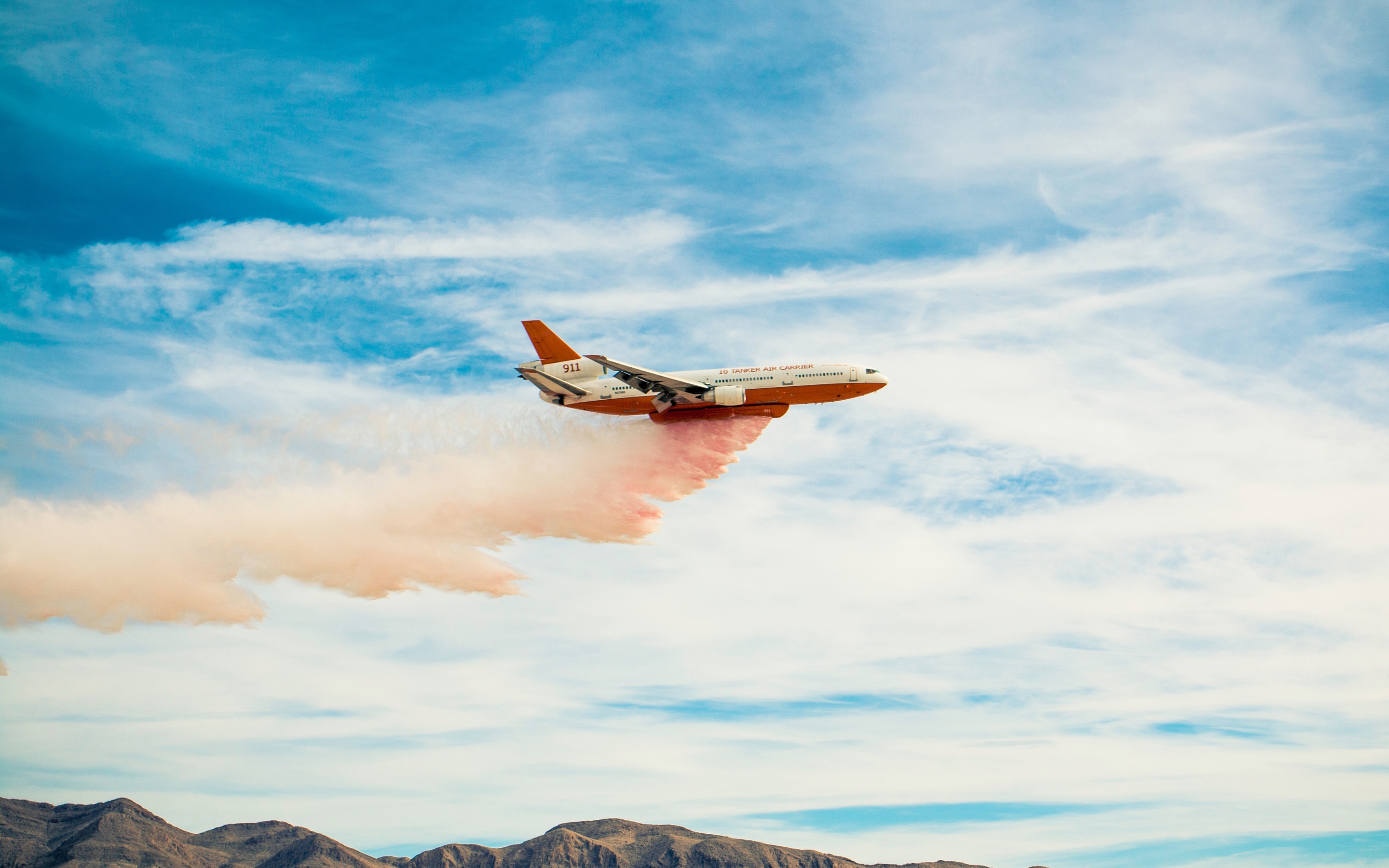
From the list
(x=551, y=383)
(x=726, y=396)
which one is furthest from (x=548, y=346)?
(x=726, y=396)

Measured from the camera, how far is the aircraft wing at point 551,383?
70125 millimetres

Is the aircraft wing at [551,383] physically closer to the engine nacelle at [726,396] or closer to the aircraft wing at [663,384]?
the aircraft wing at [663,384]

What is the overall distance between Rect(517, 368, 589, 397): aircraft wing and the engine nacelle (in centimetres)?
854

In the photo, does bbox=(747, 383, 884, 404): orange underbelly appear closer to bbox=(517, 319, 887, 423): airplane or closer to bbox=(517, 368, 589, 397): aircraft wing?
bbox=(517, 319, 887, 423): airplane

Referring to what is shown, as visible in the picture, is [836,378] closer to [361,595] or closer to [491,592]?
[491,592]

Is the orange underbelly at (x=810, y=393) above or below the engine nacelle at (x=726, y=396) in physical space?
above

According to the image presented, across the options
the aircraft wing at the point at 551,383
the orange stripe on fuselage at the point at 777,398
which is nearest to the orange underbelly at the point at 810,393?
the orange stripe on fuselage at the point at 777,398

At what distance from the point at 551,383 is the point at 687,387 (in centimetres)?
950

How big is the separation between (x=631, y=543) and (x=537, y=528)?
7.42 m

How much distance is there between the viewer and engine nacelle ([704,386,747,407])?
68.9m

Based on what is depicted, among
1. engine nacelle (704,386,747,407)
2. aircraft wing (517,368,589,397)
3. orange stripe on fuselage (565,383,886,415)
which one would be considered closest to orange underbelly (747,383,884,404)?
orange stripe on fuselage (565,383,886,415)

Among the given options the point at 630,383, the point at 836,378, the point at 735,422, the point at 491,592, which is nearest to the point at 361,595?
the point at 491,592

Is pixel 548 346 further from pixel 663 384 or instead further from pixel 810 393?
pixel 810 393

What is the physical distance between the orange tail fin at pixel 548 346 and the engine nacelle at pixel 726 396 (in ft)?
31.8
